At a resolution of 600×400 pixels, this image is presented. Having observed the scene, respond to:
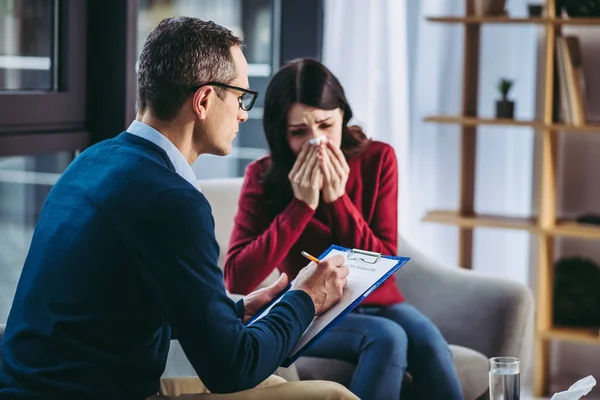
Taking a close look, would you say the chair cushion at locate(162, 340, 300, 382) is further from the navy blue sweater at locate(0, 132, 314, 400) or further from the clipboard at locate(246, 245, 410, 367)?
the navy blue sweater at locate(0, 132, 314, 400)

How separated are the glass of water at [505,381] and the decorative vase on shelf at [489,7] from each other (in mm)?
1984

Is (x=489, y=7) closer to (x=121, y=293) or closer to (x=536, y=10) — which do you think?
(x=536, y=10)

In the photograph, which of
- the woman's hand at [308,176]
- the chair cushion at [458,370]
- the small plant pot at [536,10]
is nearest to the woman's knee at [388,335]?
the chair cushion at [458,370]

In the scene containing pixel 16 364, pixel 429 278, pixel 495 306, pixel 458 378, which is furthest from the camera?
pixel 429 278

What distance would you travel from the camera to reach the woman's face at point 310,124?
2.33m

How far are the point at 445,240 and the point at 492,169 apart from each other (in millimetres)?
337

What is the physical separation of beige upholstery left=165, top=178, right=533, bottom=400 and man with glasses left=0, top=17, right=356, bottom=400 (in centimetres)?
77

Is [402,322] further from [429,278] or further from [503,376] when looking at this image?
[503,376]

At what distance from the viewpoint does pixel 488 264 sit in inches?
147

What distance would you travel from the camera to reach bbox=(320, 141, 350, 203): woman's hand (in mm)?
2328

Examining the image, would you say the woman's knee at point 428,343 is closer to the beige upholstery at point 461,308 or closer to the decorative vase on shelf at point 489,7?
the beige upholstery at point 461,308

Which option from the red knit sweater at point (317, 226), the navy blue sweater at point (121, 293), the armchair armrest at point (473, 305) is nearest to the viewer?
the navy blue sweater at point (121, 293)

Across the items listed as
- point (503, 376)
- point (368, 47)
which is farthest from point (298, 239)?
point (368, 47)

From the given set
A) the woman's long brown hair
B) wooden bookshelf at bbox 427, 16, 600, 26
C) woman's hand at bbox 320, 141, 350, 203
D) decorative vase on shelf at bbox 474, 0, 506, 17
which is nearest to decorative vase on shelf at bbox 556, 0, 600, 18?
wooden bookshelf at bbox 427, 16, 600, 26
